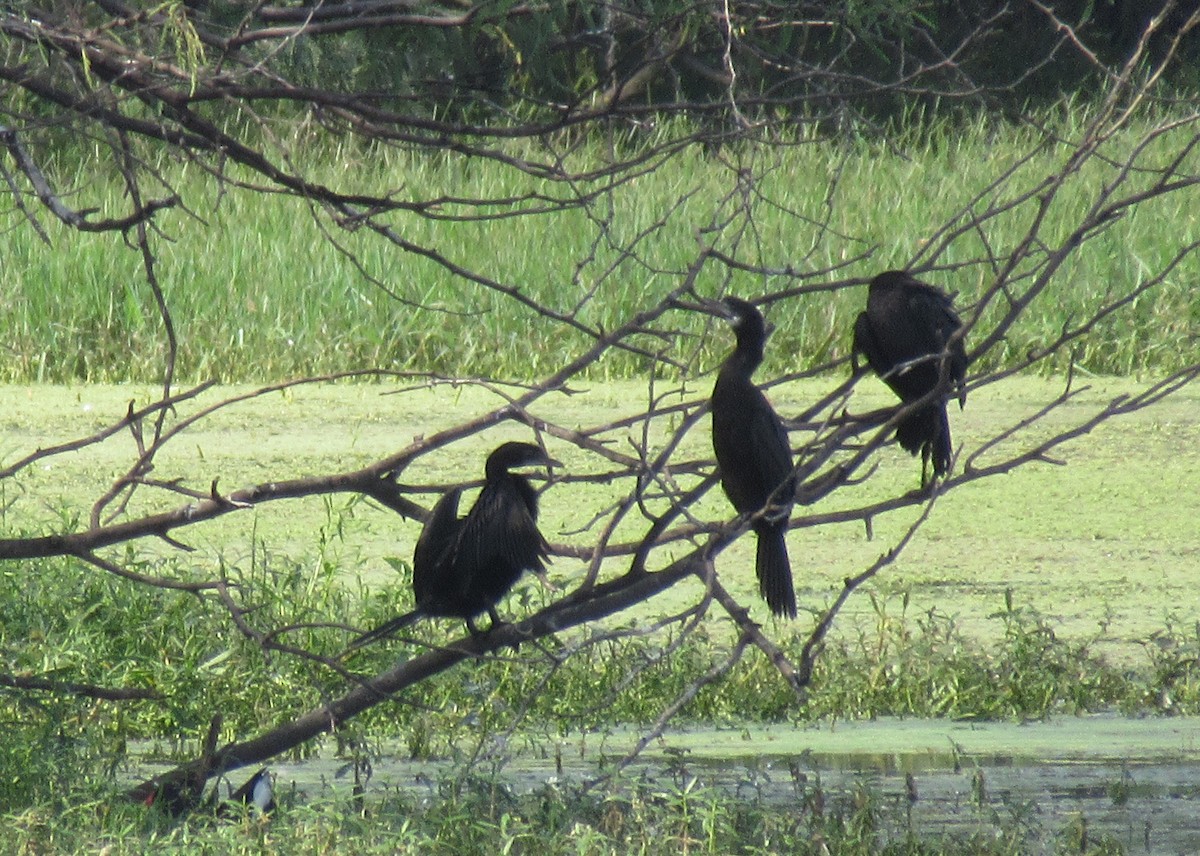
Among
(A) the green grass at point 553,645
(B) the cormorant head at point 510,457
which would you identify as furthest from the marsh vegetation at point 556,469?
(B) the cormorant head at point 510,457

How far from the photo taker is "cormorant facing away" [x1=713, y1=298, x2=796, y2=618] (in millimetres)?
3463

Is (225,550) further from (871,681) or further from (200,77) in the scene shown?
(200,77)

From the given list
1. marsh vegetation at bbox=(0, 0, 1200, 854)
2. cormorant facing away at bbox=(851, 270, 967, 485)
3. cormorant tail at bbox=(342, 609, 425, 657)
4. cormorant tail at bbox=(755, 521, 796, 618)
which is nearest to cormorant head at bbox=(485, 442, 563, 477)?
marsh vegetation at bbox=(0, 0, 1200, 854)

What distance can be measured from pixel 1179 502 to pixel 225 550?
315cm

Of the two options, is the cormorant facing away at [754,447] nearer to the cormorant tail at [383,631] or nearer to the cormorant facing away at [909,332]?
the cormorant facing away at [909,332]

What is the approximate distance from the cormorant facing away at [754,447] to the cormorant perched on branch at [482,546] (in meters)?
0.38

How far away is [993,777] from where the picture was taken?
3924 millimetres

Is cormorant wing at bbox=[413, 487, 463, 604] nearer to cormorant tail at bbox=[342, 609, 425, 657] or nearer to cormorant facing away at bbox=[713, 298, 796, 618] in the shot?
cormorant tail at bbox=[342, 609, 425, 657]

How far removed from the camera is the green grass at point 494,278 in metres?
8.10

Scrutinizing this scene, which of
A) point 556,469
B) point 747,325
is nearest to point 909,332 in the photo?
point 747,325

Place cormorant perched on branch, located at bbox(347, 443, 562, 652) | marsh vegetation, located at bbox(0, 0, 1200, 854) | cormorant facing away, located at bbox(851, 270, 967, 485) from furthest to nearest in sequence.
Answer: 1. cormorant facing away, located at bbox(851, 270, 967, 485)
2. cormorant perched on branch, located at bbox(347, 443, 562, 652)
3. marsh vegetation, located at bbox(0, 0, 1200, 854)

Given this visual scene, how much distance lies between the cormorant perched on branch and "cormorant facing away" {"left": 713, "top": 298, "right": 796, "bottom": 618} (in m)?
0.38

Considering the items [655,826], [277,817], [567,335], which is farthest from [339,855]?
[567,335]

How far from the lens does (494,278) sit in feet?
28.2
